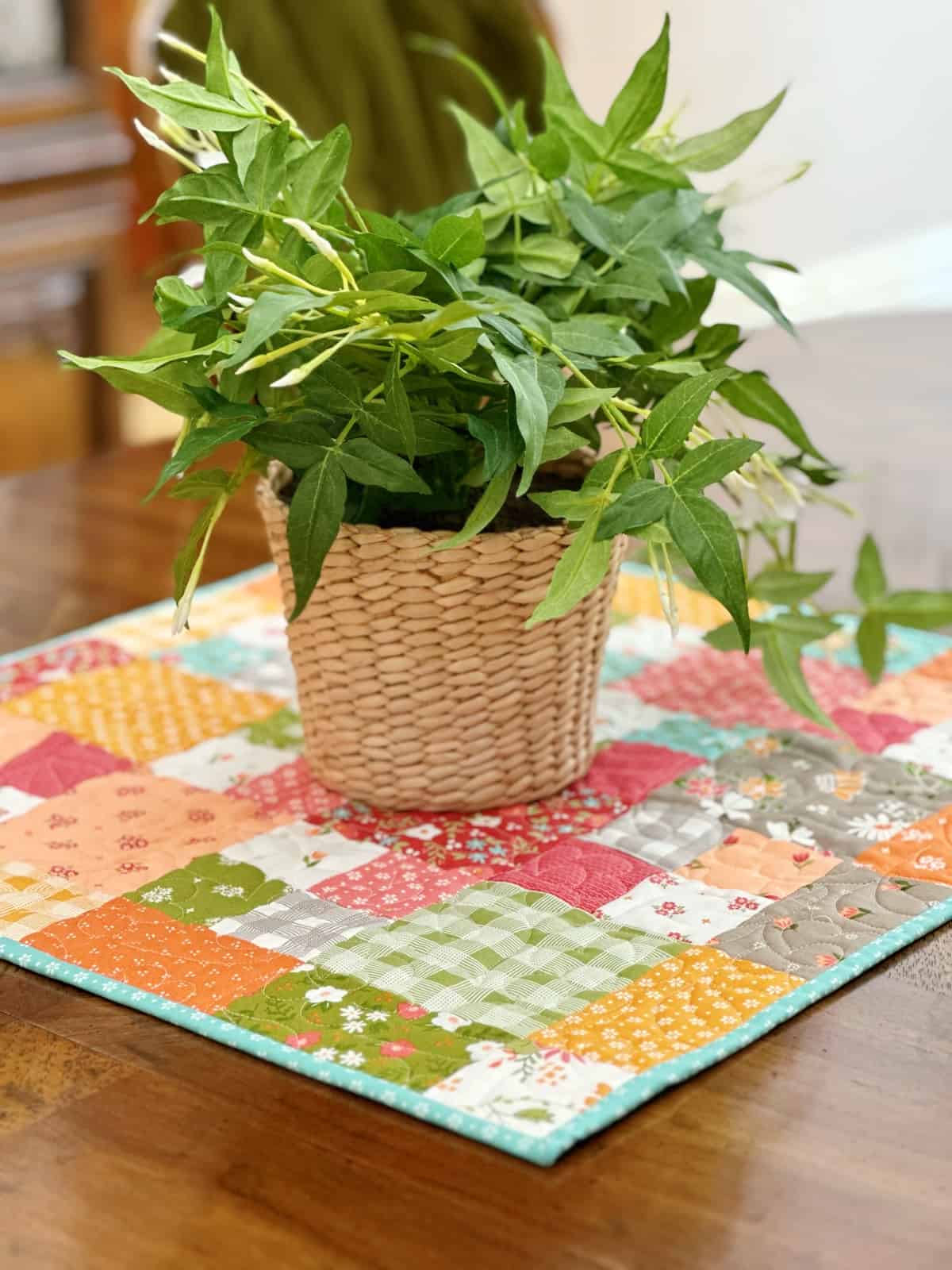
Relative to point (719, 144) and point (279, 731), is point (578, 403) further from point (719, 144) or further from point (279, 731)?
point (279, 731)

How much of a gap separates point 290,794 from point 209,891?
14 cm

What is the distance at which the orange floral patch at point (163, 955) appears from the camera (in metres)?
0.76

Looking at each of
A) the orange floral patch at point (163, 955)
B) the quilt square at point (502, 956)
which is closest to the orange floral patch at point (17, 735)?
the orange floral patch at point (163, 955)

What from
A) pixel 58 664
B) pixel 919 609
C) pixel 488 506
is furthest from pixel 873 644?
pixel 58 664

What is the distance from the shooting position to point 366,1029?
72 cm

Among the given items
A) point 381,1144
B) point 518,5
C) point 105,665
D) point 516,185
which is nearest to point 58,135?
point 518,5

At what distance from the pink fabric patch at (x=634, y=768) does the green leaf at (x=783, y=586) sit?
0.39 feet

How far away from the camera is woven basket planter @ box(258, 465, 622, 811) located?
35.1 inches

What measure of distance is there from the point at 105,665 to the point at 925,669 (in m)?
0.60

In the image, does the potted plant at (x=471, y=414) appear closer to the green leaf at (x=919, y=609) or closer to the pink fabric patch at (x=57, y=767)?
the green leaf at (x=919, y=609)

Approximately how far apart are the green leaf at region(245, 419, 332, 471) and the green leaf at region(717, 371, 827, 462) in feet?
0.86

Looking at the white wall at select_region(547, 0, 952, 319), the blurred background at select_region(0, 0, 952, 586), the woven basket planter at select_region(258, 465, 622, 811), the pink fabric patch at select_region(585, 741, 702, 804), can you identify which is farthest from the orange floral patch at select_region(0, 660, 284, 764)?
the white wall at select_region(547, 0, 952, 319)

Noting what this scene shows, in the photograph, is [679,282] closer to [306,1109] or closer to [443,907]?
[443,907]

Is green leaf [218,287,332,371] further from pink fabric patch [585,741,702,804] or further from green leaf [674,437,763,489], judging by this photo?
pink fabric patch [585,741,702,804]
